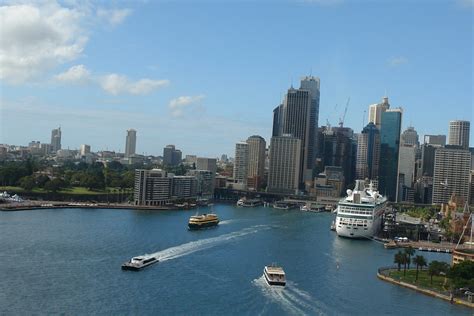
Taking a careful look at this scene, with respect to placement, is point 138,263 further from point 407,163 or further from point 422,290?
point 407,163

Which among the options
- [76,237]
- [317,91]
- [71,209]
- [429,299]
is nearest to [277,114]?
[317,91]

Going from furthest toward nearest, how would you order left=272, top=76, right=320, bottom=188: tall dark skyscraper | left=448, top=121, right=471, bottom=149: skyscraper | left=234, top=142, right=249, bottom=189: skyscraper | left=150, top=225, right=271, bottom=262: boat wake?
1. left=448, top=121, right=471, bottom=149: skyscraper
2. left=272, top=76, right=320, bottom=188: tall dark skyscraper
3. left=234, top=142, right=249, bottom=189: skyscraper
4. left=150, top=225, right=271, bottom=262: boat wake

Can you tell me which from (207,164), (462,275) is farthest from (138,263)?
(207,164)

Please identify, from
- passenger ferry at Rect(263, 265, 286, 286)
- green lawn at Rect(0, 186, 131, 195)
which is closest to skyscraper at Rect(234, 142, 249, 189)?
green lawn at Rect(0, 186, 131, 195)

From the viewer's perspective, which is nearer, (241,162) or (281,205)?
(281,205)

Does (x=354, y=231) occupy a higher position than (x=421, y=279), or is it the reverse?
(x=354, y=231)

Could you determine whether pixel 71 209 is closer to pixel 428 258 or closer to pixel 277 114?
pixel 428 258

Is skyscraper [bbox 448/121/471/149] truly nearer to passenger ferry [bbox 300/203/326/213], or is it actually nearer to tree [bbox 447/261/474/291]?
passenger ferry [bbox 300/203/326/213]
